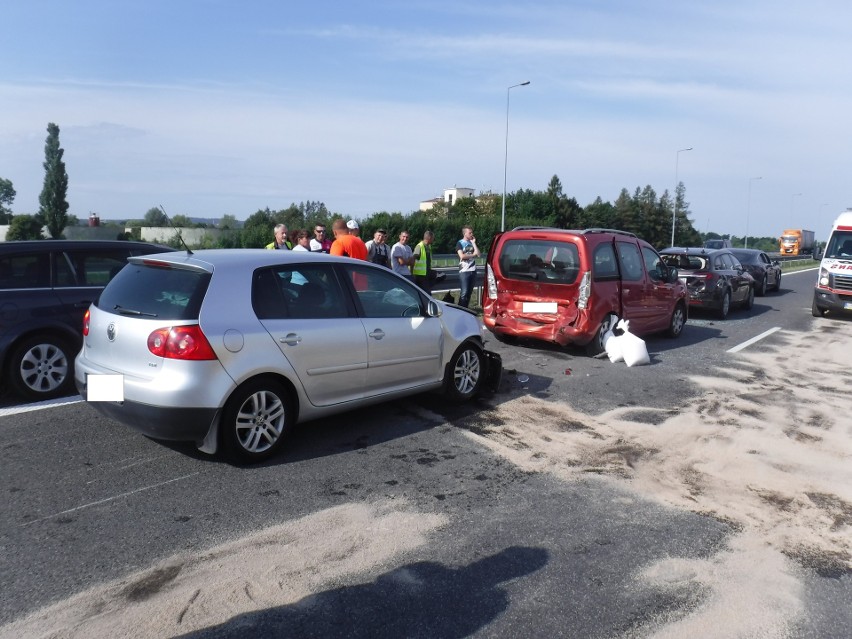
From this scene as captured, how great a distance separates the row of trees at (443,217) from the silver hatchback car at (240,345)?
525 cm

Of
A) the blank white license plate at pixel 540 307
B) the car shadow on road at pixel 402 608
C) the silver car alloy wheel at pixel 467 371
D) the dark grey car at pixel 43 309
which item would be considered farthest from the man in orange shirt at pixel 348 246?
the car shadow on road at pixel 402 608

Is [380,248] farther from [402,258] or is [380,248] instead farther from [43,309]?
[43,309]

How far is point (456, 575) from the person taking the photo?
12.5 ft

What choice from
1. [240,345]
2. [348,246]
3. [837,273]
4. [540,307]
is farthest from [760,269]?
[240,345]

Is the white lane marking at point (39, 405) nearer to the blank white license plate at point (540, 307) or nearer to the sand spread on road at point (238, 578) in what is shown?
the sand spread on road at point (238, 578)

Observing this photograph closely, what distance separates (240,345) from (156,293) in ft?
2.50

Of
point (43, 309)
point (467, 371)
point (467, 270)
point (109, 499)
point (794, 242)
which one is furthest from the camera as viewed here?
point (794, 242)

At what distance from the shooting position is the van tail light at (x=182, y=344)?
16.0 ft

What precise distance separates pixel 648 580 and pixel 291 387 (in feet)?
9.55

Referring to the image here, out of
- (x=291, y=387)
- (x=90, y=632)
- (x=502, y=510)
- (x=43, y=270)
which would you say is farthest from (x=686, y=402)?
(x=43, y=270)

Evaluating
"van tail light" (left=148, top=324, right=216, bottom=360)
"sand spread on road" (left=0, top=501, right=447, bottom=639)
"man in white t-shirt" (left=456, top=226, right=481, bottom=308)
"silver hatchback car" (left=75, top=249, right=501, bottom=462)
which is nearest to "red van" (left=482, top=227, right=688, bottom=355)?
"man in white t-shirt" (left=456, top=226, right=481, bottom=308)

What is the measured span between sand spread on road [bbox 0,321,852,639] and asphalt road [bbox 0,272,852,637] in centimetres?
12

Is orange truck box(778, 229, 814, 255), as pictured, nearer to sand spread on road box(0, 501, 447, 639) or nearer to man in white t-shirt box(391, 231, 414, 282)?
man in white t-shirt box(391, 231, 414, 282)

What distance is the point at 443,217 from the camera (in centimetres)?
5281
